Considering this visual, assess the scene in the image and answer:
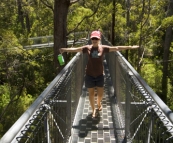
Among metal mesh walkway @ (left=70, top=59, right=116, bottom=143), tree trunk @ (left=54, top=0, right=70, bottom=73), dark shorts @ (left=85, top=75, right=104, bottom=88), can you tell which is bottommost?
metal mesh walkway @ (left=70, top=59, right=116, bottom=143)

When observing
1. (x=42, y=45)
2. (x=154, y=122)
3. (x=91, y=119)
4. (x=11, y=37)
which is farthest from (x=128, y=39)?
(x=154, y=122)

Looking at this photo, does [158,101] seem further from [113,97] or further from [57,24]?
[57,24]

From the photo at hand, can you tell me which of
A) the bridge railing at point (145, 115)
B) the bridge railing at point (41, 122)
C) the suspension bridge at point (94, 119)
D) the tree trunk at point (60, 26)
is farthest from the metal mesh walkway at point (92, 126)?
the tree trunk at point (60, 26)

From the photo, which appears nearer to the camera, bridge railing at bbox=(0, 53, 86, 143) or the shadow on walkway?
bridge railing at bbox=(0, 53, 86, 143)

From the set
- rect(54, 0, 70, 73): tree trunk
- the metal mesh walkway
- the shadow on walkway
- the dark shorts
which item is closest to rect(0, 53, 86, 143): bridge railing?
the metal mesh walkway

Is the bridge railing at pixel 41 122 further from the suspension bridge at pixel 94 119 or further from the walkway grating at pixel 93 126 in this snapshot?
the walkway grating at pixel 93 126

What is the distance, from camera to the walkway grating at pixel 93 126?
4641mm

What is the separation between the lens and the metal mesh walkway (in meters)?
4.64

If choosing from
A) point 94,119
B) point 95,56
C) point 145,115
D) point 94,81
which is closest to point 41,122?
point 145,115

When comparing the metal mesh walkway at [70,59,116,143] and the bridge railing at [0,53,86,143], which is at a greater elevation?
the bridge railing at [0,53,86,143]

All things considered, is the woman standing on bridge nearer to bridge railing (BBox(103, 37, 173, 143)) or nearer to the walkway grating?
the walkway grating

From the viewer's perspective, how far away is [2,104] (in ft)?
60.4

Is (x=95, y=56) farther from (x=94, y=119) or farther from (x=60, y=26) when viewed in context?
(x=60, y=26)

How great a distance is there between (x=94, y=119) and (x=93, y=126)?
1.05ft
